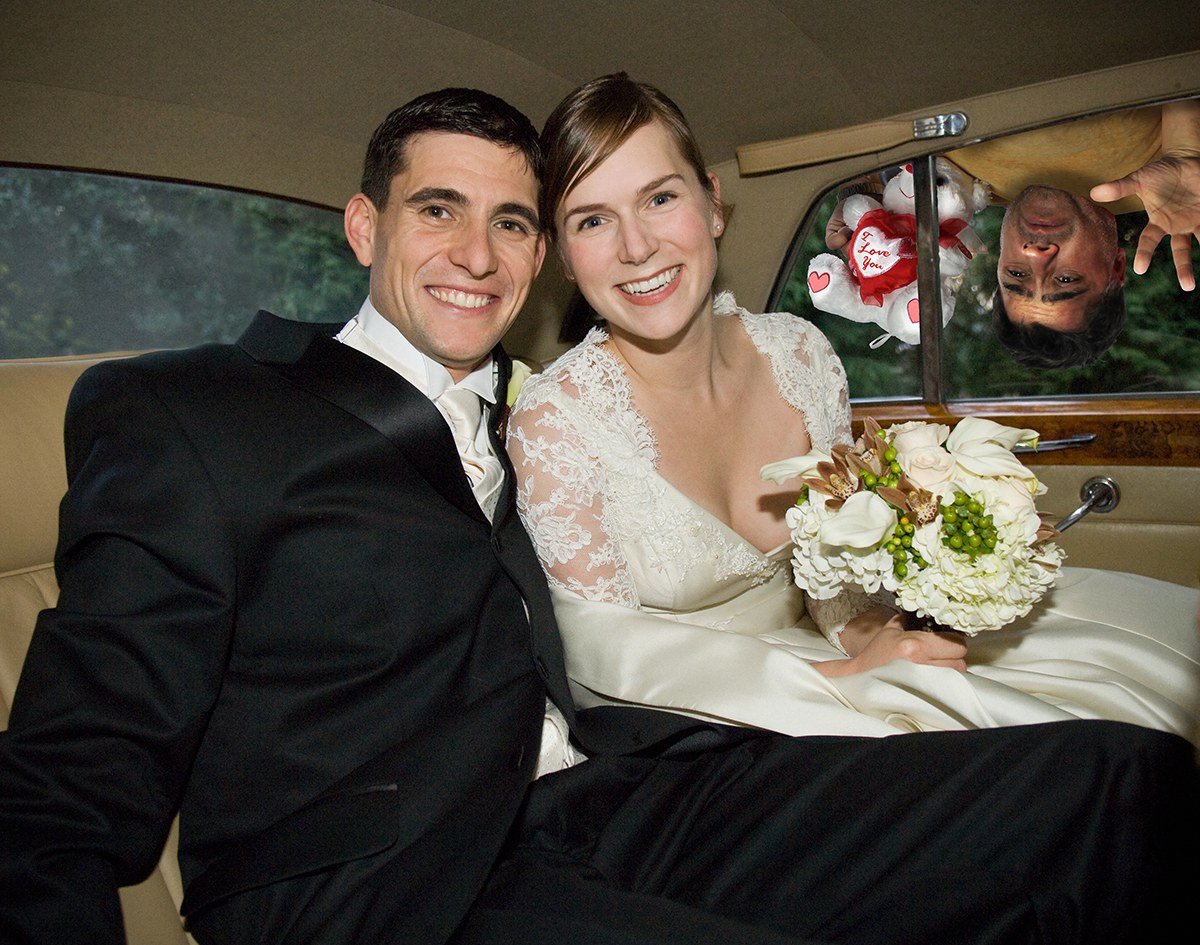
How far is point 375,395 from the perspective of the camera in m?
1.60

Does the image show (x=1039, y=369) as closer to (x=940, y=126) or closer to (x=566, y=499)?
(x=940, y=126)

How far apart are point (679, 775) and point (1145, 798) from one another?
74 cm

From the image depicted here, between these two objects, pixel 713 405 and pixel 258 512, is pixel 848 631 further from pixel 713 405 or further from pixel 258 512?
pixel 258 512

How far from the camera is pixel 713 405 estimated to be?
7.53ft

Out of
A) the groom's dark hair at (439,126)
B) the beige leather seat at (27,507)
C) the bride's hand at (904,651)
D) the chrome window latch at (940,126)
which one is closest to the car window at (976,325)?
the chrome window latch at (940,126)

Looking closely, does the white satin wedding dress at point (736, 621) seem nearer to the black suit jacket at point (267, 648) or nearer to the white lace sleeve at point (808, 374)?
the white lace sleeve at point (808, 374)

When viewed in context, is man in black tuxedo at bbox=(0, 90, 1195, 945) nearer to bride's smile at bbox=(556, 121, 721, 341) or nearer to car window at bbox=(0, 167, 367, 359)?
bride's smile at bbox=(556, 121, 721, 341)

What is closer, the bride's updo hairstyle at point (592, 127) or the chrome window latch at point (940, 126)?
the bride's updo hairstyle at point (592, 127)

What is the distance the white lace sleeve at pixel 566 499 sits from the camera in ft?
6.37

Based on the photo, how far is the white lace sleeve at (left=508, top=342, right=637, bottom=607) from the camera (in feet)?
6.37

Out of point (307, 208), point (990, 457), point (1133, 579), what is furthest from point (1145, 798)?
point (307, 208)

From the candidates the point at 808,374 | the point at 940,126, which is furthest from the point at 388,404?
the point at 940,126

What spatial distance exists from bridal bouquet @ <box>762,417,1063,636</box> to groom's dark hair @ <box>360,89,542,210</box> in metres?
0.90

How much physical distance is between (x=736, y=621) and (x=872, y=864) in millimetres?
874
